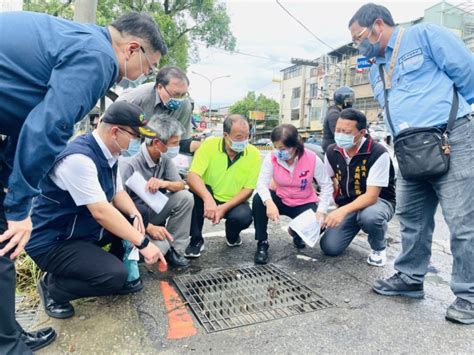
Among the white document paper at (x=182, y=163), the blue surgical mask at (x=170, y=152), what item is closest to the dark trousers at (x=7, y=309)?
the blue surgical mask at (x=170, y=152)

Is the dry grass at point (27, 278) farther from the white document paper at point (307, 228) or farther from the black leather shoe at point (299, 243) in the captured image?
the black leather shoe at point (299, 243)

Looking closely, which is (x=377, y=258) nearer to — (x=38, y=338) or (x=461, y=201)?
(x=461, y=201)

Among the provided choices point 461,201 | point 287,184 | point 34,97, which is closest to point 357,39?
point 461,201

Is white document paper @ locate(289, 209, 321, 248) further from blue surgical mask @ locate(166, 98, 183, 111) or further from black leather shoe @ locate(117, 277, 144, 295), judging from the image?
blue surgical mask @ locate(166, 98, 183, 111)

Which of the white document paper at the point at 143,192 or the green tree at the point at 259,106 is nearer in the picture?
the white document paper at the point at 143,192

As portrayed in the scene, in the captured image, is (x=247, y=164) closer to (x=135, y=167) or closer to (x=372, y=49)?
(x=135, y=167)

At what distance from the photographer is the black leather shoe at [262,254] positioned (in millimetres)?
2980

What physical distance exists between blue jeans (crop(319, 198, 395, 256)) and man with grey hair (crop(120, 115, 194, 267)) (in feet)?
4.15

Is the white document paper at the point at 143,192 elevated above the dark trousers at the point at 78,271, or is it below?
above

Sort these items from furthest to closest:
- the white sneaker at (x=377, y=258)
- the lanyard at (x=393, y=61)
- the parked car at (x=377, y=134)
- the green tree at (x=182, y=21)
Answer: the green tree at (x=182, y=21), the parked car at (x=377, y=134), the white sneaker at (x=377, y=258), the lanyard at (x=393, y=61)

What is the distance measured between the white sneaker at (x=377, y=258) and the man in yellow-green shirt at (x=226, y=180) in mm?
1095

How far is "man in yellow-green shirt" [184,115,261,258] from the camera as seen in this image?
312 cm

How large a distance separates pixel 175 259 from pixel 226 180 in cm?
86

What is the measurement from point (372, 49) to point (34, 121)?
206 centimetres
